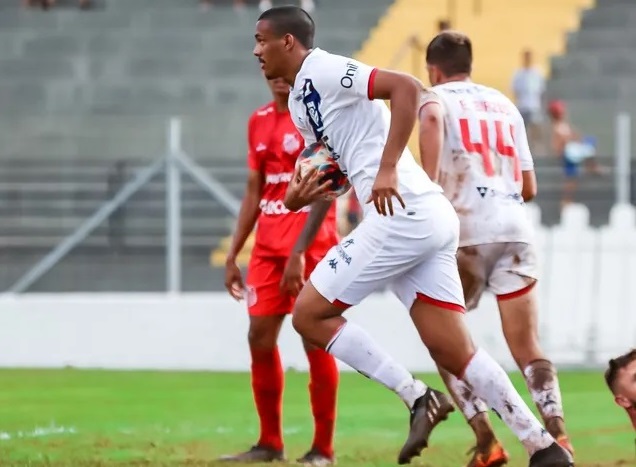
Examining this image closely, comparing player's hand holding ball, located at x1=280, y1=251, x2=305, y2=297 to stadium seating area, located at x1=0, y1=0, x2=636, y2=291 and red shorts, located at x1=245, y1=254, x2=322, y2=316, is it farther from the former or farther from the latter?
stadium seating area, located at x1=0, y1=0, x2=636, y2=291

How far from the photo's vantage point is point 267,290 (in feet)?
29.6

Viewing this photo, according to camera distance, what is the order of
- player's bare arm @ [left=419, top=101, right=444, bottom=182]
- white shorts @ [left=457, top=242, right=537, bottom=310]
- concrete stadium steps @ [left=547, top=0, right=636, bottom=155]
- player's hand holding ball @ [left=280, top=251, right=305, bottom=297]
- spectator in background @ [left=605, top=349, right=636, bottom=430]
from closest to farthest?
1. spectator in background @ [left=605, top=349, right=636, bottom=430]
2. player's bare arm @ [left=419, top=101, right=444, bottom=182]
3. player's hand holding ball @ [left=280, top=251, right=305, bottom=297]
4. white shorts @ [left=457, top=242, right=537, bottom=310]
5. concrete stadium steps @ [left=547, top=0, right=636, bottom=155]

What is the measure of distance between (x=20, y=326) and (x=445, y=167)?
26.3 feet

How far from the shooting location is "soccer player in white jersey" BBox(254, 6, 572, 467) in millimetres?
7438

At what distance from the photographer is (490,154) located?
28.6ft

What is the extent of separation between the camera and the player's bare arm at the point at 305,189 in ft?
24.9

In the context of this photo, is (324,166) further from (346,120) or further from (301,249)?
(301,249)

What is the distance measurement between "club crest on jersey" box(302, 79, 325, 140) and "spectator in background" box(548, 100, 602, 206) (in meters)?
11.0

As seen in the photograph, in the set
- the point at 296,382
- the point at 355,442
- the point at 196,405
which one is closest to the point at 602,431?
the point at 355,442

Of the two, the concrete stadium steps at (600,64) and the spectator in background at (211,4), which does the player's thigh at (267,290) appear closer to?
the concrete stadium steps at (600,64)

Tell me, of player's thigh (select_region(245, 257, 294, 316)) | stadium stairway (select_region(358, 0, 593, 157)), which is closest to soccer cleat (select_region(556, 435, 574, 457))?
player's thigh (select_region(245, 257, 294, 316))

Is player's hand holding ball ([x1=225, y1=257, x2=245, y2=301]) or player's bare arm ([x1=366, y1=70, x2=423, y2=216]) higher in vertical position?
player's bare arm ([x1=366, y1=70, x2=423, y2=216])

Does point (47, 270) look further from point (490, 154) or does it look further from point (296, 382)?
point (490, 154)

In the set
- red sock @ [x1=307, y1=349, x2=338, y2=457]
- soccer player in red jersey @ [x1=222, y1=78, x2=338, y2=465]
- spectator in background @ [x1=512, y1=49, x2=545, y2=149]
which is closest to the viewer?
red sock @ [x1=307, y1=349, x2=338, y2=457]
